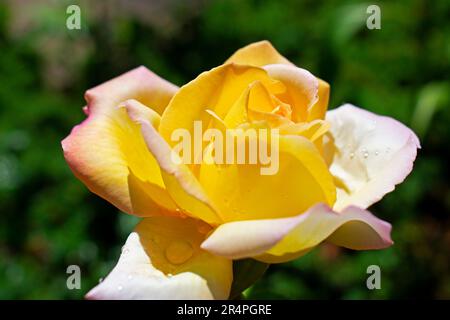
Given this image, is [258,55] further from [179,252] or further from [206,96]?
[179,252]

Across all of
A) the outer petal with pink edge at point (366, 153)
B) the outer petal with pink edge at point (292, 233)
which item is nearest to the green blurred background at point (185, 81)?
the outer petal with pink edge at point (366, 153)

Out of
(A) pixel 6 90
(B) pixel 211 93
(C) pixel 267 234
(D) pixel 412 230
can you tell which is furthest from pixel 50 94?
(C) pixel 267 234

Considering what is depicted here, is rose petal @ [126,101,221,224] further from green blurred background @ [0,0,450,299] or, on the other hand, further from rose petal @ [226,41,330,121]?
green blurred background @ [0,0,450,299]

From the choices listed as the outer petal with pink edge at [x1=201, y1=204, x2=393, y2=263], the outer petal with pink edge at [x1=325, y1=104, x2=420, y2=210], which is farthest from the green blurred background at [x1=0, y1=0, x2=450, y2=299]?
the outer petal with pink edge at [x1=201, y1=204, x2=393, y2=263]

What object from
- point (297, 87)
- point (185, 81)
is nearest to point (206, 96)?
point (297, 87)

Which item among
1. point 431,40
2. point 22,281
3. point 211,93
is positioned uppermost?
point 431,40

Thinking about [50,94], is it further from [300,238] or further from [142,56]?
[300,238]
